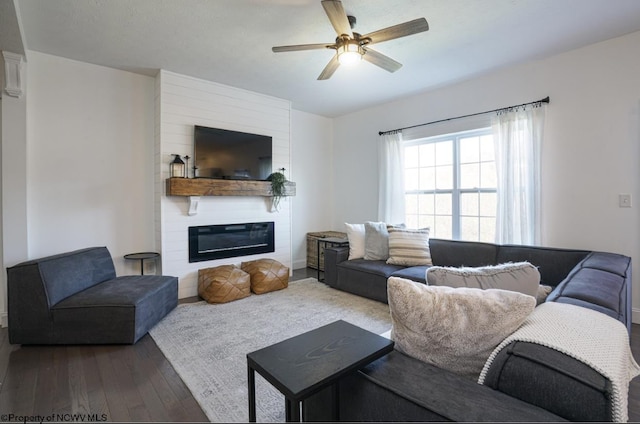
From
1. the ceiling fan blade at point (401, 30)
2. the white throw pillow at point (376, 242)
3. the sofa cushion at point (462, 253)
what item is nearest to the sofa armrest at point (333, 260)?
the white throw pillow at point (376, 242)

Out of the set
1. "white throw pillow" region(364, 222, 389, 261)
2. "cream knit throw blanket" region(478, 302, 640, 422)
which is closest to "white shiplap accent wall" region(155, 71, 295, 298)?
"white throw pillow" region(364, 222, 389, 261)

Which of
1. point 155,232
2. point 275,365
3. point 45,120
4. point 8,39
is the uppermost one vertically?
point 8,39

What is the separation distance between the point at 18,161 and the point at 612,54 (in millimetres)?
5876

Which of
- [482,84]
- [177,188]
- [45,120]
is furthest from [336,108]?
[45,120]

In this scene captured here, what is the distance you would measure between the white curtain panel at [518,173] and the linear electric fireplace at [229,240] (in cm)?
312

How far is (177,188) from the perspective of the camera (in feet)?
11.4

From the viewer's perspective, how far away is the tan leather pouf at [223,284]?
3.39 meters

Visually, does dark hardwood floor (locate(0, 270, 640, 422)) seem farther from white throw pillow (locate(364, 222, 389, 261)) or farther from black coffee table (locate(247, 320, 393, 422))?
white throw pillow (locate(364, 222, 389, 261))

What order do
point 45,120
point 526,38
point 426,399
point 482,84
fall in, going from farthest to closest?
point 482,84 < point 45,120 < point 526,38 < point 426,399

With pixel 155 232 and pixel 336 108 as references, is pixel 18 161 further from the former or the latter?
pixel 336 108

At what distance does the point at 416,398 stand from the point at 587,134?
3.53 m

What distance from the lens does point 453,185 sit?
13.2 ft

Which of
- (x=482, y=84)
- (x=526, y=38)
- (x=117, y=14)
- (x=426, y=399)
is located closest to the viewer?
(x=426, y=399)

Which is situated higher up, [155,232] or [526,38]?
[526,38]
